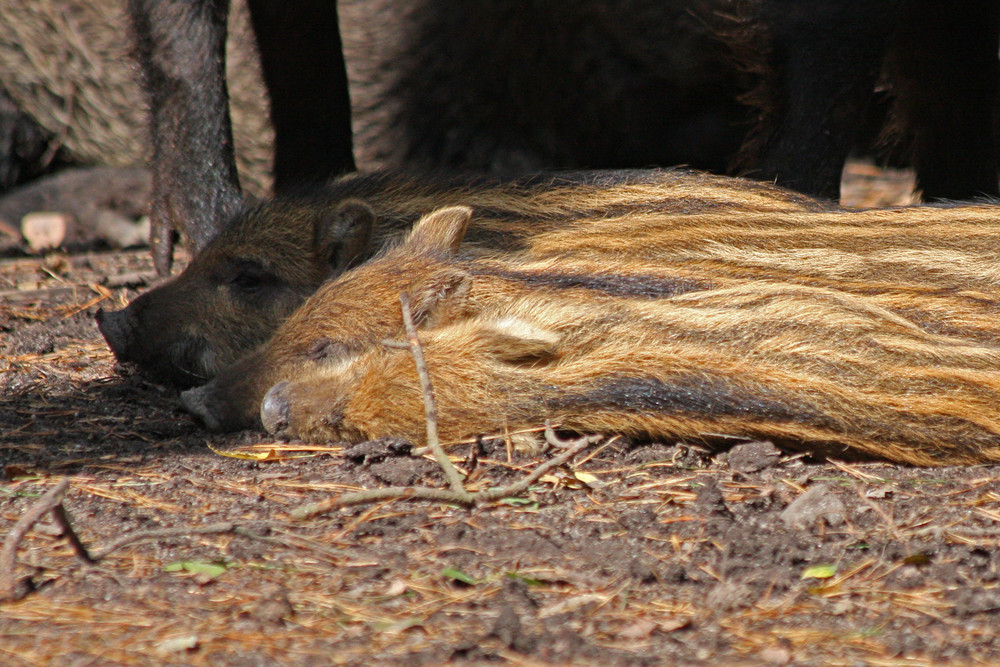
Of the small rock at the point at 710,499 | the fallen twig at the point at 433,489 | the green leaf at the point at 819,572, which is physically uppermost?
the fallen twig at the point at 433,489

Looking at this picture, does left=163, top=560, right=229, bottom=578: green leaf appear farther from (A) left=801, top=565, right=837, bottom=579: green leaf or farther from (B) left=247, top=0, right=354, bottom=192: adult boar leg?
(B) left=247, top=0, right=354, bottom=192: adult boar leg

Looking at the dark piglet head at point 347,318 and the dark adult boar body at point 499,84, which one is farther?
the dark adult boar body at point 499,84

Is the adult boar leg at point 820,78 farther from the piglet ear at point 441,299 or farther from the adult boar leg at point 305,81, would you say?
the adult boar leg at point 305,81

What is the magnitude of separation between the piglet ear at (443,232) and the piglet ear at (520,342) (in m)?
0.31

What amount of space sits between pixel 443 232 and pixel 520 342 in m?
0.42

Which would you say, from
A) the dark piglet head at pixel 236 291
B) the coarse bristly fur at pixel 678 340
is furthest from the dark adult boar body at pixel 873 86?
the dark piglet head at pixel 236 291

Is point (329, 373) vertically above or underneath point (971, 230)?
underneath

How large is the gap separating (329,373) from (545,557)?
88 centimetres

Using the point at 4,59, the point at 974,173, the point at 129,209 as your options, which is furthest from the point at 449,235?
the point at 4,59

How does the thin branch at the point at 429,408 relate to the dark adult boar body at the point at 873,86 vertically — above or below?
below

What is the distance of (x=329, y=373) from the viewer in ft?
8.36

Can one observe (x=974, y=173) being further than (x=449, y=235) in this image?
Yes

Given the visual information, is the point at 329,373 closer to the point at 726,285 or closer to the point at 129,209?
the point at 726,285

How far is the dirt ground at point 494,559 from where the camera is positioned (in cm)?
155
